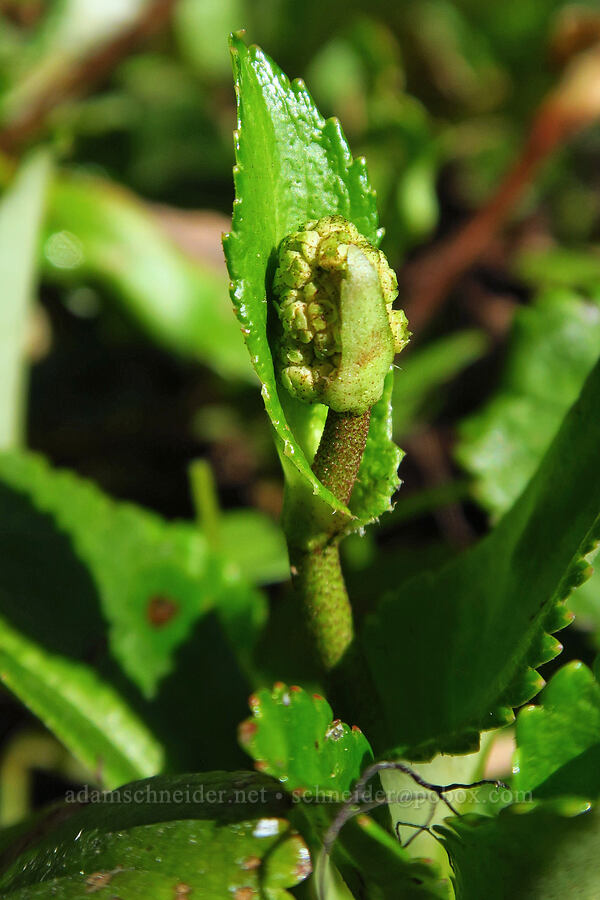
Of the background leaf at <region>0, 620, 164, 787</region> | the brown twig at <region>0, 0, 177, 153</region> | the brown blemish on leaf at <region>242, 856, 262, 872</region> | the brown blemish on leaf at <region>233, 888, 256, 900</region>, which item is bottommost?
the background leaf at <region>0, 620, 164, 787</region>

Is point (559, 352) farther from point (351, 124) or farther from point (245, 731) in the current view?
point (351, 124)

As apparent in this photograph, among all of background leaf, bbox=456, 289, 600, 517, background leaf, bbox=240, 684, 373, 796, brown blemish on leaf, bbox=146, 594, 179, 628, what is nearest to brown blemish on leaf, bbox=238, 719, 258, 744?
background leaf, bbox=240, 684, 373, 796

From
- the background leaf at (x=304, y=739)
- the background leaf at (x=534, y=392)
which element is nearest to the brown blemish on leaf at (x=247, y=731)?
the background leaf at (x=304, y=739)

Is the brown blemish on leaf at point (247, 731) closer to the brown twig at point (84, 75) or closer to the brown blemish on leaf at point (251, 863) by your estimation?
the brown blemish on leaf at point (251, 863)

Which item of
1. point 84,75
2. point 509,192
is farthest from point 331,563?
point 84,75

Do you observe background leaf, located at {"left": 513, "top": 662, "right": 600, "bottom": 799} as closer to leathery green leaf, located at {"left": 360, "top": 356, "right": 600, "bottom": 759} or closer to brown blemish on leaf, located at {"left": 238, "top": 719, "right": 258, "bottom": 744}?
leathery green leaf, located at {"left": 360, "top": 356, "right": 600, "bottom": 759}

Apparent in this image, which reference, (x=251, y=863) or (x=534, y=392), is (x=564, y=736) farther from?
(x=534, y=392)

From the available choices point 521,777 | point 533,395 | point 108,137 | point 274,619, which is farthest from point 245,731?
point 108,137
